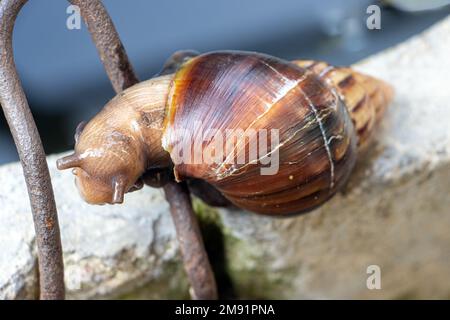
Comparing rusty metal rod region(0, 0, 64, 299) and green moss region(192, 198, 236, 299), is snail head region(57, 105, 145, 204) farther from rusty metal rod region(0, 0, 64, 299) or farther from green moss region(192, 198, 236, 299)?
green moss region(192, 198, 236, 299)

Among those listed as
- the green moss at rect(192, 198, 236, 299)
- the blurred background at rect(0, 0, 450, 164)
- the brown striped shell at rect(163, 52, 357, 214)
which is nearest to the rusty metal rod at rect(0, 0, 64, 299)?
the brown striped shell at rect(163, 52, 357, 214)

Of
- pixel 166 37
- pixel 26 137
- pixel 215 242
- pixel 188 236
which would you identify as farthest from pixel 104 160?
pixel 166 37

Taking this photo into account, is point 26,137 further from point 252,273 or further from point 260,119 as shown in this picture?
point 252,273

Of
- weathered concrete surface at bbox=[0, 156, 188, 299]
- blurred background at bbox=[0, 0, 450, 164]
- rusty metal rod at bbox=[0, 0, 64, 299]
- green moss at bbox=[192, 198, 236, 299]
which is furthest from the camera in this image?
blurred background at bbox=[0, 0, 450, 164]

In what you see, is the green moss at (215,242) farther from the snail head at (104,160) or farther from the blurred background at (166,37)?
the blurred background at (166,37)

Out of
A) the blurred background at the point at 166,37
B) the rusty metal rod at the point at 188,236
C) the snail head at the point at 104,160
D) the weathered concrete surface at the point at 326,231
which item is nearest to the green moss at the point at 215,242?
the weathered concrete surface at the point at 326,231
